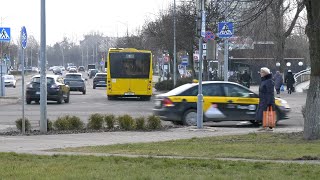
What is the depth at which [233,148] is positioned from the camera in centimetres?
1281

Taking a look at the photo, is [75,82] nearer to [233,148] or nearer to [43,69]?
[43,69]

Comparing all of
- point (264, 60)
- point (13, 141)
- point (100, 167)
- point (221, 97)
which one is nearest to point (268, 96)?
point (221, 97)

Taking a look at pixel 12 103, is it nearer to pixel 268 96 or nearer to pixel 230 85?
pixel 230 85

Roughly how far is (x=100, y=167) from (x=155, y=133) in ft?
27.1

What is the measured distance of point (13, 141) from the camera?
50.8 ft

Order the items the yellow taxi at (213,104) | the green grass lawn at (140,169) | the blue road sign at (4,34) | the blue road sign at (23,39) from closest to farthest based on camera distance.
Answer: the green grass lawn at (140,169), the blue road sign at (23,39), the yellow taxi at (213,104), the blue road sign at (4,34)

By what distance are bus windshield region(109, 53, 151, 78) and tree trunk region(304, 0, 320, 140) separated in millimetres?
24632

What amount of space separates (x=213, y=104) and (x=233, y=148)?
761cm

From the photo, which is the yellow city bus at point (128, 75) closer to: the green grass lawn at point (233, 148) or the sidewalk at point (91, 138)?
the sidewalk at point (91, 138)

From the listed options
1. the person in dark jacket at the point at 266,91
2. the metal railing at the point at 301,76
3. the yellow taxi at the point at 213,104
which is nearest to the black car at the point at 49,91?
the yellow taxi at the point at 213,104

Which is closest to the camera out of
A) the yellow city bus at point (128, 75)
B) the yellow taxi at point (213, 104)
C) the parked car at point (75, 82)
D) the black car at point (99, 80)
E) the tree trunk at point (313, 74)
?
the tree trunk at point (313, 74)

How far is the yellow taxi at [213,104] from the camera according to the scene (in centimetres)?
2020

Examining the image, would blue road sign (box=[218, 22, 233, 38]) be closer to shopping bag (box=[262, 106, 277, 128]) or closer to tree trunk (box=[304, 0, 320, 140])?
shopping bag (box=[262, 106, 277, 128])

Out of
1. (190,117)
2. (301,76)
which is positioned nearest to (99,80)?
(301,76)
